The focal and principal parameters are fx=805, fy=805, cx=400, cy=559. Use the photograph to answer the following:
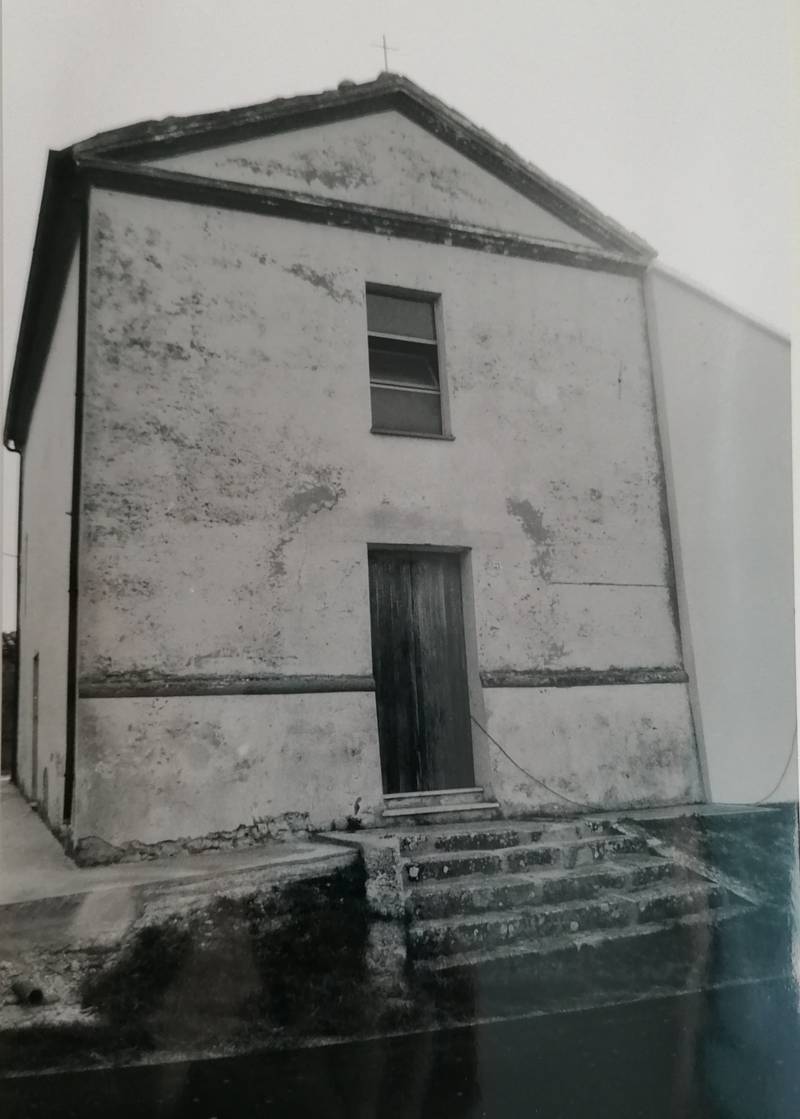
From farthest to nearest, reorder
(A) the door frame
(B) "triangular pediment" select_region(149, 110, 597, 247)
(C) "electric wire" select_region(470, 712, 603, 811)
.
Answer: (B) "triangular pediment" select_region(149, 110, 597, 247)
(A) the door frame
(C) "electric wire" select_region(470, 712, 603, 811)

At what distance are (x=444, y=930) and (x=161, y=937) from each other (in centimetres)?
91

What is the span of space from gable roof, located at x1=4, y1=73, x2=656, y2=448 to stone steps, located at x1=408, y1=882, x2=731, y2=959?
7.35 ft

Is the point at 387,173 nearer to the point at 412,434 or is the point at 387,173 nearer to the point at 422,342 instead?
the point at 422,342

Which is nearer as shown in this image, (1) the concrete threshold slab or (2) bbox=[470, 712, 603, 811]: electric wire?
(1) the concrete threshold slab

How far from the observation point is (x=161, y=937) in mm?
2385

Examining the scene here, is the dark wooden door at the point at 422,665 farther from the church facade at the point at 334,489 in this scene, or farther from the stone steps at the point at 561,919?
the stone steps at the point at 561,919

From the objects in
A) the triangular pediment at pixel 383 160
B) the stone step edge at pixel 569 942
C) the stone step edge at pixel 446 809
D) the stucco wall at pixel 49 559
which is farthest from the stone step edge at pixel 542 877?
the triangular pediment at pixel 383 160

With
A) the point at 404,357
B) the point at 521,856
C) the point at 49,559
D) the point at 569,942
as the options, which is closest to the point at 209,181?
the point at 404,357

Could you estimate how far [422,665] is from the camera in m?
3.35

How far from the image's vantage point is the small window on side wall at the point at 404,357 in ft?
11.6

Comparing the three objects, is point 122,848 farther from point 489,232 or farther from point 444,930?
point 489,232

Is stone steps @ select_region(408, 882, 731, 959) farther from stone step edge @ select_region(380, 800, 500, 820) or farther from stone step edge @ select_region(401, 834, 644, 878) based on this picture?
stone step edge @ select_region(380, 800, 500, 820)

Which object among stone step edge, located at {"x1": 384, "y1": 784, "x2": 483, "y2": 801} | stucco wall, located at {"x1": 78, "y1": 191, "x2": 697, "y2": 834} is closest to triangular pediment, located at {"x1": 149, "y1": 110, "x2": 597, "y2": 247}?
stucco wall, located at {"x1": 78, "y1": 191, "x2": 697, "y2": 834}

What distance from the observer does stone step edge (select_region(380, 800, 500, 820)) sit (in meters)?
3.14
